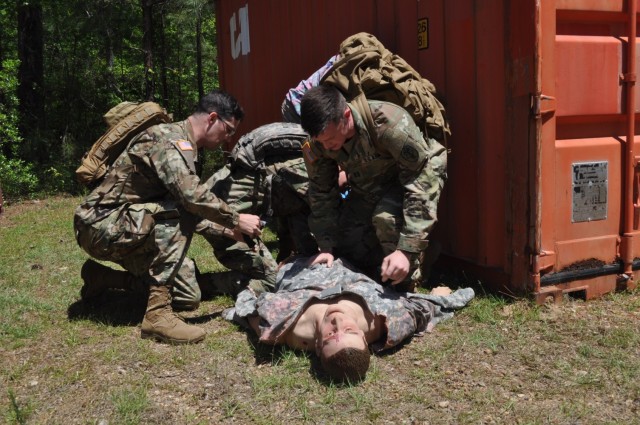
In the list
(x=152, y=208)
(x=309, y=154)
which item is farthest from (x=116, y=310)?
(x=309, y=154)

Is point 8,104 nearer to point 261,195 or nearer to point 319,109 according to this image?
point 261,195

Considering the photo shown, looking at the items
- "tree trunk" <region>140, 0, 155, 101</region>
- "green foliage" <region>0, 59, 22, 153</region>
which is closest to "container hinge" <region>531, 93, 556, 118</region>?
"green foliage" <region>0, 59, 22, 153</region>

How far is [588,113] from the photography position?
137 inches

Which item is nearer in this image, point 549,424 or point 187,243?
point 549,424

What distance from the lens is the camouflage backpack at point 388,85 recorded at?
11.7 ft

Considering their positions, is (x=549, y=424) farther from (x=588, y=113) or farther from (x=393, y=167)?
(x=588, y=113)

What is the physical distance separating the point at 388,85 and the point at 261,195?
1.23m

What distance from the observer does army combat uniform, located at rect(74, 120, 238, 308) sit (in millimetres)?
3408

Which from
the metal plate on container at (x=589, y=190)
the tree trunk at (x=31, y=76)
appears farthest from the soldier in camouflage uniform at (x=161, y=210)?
the tree trunk at (x=31, y=76)

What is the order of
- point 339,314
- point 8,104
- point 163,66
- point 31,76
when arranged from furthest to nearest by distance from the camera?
1. point 163,66
2. point 31,76
3. point 8,104
4. point 339,314

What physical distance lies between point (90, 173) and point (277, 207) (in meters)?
1.26

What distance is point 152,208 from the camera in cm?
354

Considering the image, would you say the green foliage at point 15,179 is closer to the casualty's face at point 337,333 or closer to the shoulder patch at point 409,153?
the shoulder patch at point 409,153

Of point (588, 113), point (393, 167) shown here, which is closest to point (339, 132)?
point (393, 167)
